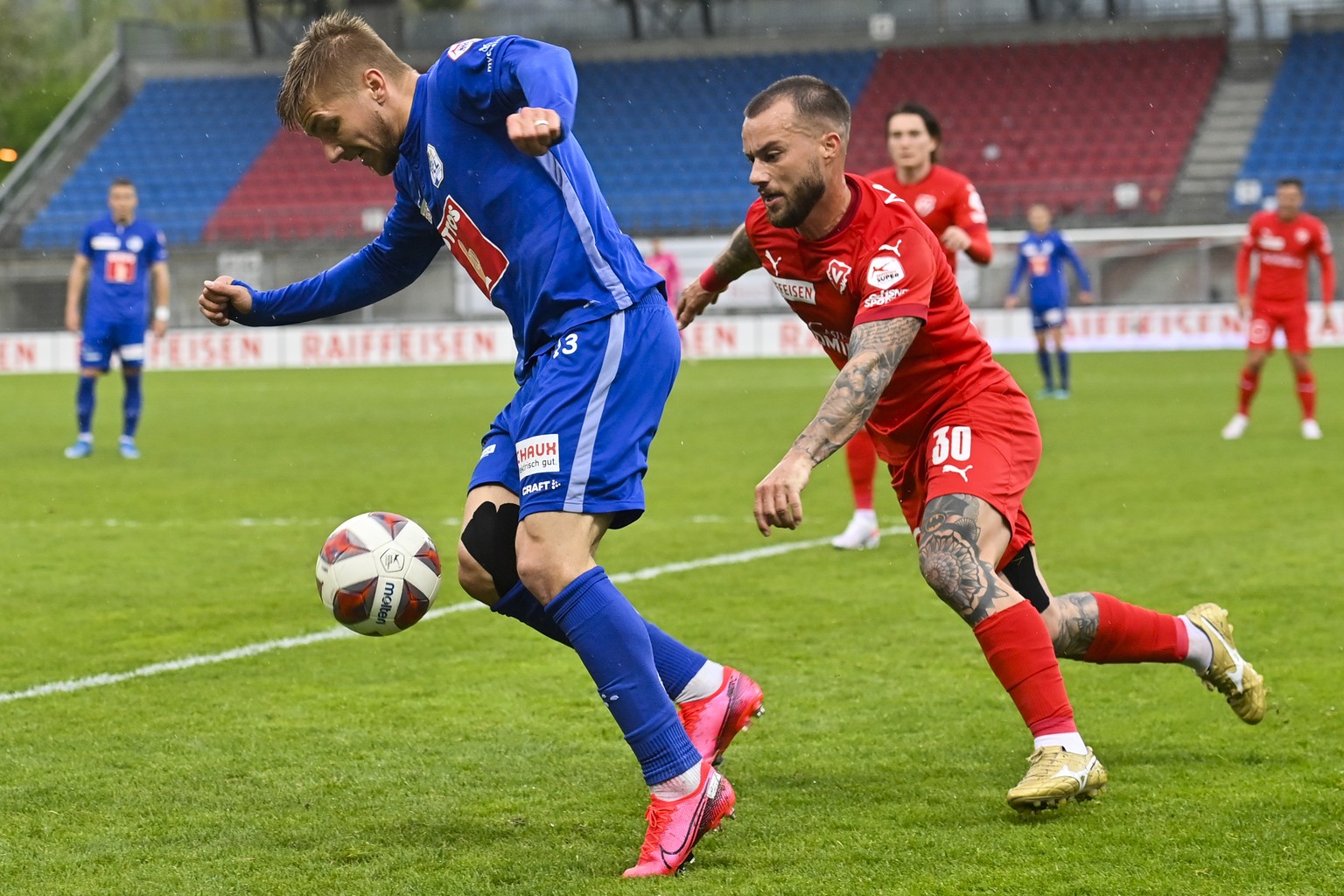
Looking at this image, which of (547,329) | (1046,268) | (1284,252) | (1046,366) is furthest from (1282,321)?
(547,329)

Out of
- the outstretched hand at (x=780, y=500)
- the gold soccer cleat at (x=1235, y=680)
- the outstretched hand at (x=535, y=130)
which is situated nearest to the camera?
the outstretched hand at (x=535, y=130)

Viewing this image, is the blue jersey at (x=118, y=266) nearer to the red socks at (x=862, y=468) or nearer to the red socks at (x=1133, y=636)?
the red socks at (x=862, y=468)

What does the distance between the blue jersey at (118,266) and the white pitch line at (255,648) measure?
25.6ft

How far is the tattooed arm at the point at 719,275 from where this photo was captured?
464cm

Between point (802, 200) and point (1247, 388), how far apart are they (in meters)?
10.8

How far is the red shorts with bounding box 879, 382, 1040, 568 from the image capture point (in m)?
4.08

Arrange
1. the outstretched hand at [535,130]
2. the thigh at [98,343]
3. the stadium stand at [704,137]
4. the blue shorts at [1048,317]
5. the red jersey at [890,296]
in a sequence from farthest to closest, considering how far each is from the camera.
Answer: the stadium stand at [704,137] < the blue shorts at [1048,317] < the thigh at [98,343] < the red jersey at [890,296] < the outstretched hand at [535,130]

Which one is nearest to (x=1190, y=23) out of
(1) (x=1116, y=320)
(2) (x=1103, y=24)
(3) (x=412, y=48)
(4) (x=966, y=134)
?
(2) (x=1103, y=24)

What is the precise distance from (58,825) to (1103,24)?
33549mm

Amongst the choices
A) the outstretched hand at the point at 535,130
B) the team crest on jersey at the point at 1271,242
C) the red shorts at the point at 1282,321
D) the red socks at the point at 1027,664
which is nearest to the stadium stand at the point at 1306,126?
the team crest on jersey at the point at 1271,242

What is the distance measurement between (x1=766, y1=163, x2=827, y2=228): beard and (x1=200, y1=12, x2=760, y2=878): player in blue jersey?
1.12 ft

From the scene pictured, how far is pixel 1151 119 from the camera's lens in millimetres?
Result: 32625

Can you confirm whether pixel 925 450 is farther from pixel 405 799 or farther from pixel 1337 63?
pixel 1337 63

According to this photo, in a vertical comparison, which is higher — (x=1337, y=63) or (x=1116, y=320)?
(x=1337, y=63)
